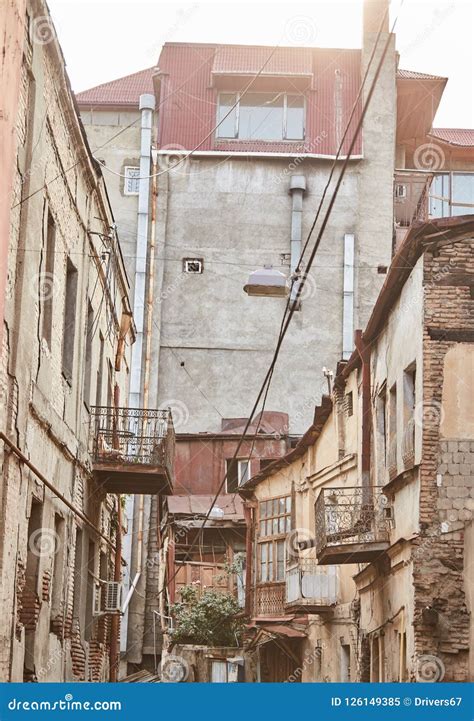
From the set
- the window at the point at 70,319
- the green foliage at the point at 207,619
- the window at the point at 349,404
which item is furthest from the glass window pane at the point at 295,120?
the window at the point at 70,319

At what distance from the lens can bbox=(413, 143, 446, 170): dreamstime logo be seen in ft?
114

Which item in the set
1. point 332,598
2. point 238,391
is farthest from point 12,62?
point 238,391

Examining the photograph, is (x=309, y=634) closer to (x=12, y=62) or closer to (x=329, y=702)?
(x=329, y=702)

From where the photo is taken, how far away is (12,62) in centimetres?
1116

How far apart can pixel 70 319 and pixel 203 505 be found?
15.5 metres

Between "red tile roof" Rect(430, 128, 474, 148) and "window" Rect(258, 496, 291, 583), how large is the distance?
1408cm

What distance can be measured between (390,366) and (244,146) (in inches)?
624

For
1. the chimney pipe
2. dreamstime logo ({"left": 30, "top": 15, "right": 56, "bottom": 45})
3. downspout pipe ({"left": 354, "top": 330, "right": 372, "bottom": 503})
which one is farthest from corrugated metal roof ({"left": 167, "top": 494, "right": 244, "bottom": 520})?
dreamstime logo ({"left": 30, "top": 15, "right": 56, "bottom": 45})

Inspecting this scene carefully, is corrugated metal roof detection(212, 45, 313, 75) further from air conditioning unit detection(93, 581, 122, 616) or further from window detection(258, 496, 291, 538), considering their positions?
air conditioning unit detection(93, 581, 122, 616)

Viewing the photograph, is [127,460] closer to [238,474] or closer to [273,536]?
[273,536]

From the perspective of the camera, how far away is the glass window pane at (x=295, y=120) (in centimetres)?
3234

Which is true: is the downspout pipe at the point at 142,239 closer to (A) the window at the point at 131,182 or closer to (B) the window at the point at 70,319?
(A) the window at the point at 131,182

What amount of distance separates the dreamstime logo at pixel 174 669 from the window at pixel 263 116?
13.0 metres

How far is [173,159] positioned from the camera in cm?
3212
